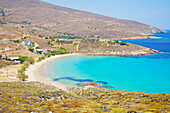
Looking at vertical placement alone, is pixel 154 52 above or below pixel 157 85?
above

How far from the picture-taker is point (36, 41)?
9525 centimetres

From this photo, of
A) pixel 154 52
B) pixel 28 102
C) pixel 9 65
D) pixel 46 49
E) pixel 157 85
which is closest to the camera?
pixel 28 102

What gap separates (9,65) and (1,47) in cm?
2170

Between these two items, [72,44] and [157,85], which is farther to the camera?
[72,44]

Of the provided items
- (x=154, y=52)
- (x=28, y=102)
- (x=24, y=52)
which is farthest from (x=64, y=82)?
(x=154, y=52)

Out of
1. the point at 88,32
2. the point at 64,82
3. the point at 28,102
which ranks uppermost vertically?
the point at 88,32

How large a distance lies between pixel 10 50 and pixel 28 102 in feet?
196

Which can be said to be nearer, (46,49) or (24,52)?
(24,52)

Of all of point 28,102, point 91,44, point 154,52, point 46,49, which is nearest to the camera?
point 28,102

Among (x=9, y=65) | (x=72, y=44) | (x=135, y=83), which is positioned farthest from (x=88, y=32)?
(x=135, y=83)

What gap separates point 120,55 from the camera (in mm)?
88562

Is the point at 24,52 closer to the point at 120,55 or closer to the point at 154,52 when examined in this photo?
the point at 120,55

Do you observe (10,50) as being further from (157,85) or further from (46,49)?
(157,85)

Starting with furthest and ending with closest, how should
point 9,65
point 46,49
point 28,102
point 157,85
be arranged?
point 46,49
point 9,65
point 157,85
point 28,102
